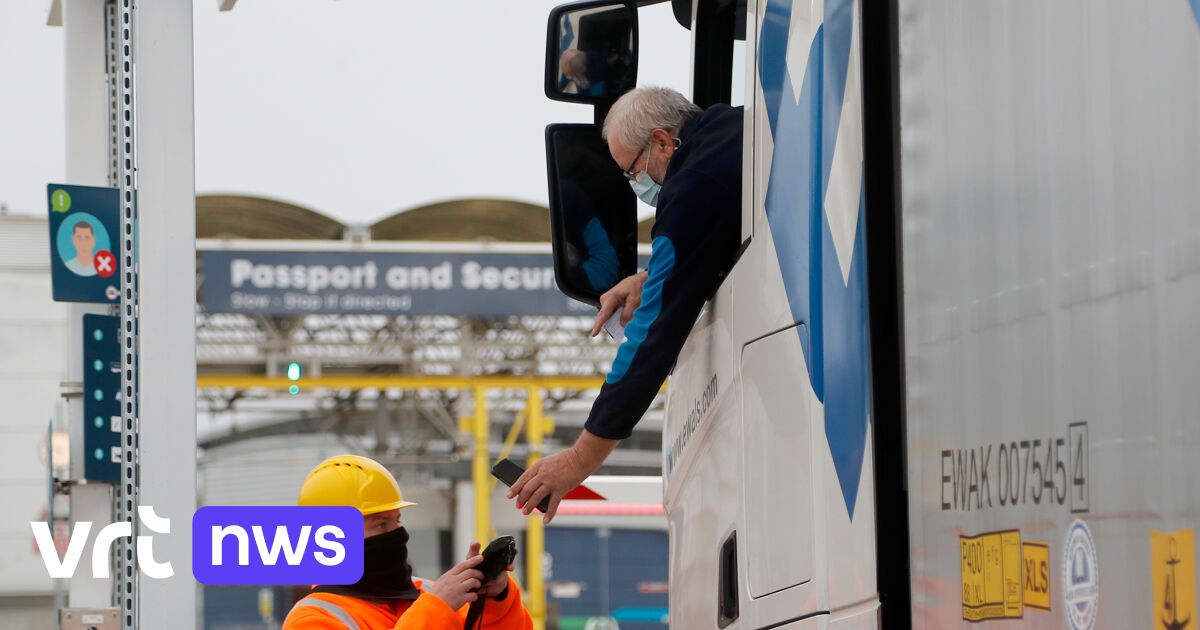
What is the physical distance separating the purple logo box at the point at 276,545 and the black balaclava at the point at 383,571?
0.04 meters

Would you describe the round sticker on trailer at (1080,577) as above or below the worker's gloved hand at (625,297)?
below

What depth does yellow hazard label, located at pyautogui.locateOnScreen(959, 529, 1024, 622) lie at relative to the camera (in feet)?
4.54

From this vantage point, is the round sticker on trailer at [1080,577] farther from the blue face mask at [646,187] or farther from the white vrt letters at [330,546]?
the white vrt letters at [330,546]

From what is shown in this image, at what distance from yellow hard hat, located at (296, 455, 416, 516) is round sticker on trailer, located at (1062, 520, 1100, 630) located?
2148mm

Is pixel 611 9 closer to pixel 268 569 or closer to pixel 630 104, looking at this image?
pixel 630 104

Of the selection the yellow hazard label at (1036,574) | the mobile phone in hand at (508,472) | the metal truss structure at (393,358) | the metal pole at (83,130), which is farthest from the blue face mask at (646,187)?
the metal truss structure at (393,358)

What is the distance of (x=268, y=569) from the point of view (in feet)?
9.36

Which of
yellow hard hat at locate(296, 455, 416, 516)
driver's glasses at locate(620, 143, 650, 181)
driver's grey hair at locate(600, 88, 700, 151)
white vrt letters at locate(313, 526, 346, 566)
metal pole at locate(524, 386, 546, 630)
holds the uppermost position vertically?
driver's grey hair at locate(600, 88, 700, 151)

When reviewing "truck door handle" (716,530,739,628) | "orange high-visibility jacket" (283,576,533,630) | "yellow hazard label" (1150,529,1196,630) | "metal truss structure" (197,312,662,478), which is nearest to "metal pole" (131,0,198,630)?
"orange high-visibility jacket" (283,576,533,630)

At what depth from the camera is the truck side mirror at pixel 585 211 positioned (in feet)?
10.3

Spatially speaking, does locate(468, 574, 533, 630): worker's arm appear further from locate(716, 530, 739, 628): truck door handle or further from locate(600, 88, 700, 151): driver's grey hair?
locate(600, 88, 700, 151): driver's grey hair

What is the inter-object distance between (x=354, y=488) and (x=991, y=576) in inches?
82.3

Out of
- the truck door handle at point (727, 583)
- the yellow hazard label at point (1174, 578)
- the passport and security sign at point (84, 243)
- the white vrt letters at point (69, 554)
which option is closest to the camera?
the yellow hazard label at point (1174, 578)

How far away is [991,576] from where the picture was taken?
143 centimetres
